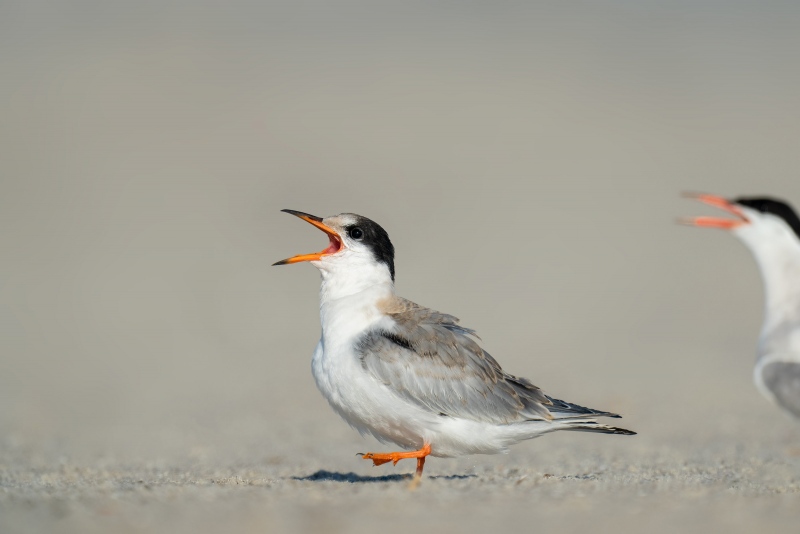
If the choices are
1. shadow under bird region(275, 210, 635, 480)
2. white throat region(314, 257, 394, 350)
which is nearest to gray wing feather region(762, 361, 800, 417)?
shadow under bird region(275, 210, 635, 480)

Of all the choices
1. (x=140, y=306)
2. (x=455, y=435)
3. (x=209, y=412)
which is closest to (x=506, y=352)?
(x=209, y=412)

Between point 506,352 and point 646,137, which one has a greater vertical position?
point 646,137

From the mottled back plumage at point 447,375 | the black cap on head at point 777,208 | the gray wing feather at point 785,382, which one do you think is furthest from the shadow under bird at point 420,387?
the black cap on head at point 777,208

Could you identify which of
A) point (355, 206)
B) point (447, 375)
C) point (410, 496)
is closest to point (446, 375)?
point (447, 375)

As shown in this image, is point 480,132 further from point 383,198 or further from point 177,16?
point 177,16

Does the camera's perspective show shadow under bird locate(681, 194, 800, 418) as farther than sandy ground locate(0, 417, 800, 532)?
Yes

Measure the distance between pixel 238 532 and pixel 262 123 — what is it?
21280mm

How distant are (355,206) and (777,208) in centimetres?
1370

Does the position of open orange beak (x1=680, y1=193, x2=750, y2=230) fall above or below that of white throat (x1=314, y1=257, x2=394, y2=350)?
above

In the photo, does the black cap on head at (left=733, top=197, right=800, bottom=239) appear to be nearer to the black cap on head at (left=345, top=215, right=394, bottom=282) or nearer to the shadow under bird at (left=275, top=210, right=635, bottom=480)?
the shadow under bird at (left=275, top=210, right=635, bottom=480)

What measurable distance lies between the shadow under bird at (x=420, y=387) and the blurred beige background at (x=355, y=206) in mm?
1041

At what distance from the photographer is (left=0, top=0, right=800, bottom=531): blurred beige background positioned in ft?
34.5

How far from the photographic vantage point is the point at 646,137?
24.9 meters

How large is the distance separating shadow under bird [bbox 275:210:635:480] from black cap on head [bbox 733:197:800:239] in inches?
56.7
